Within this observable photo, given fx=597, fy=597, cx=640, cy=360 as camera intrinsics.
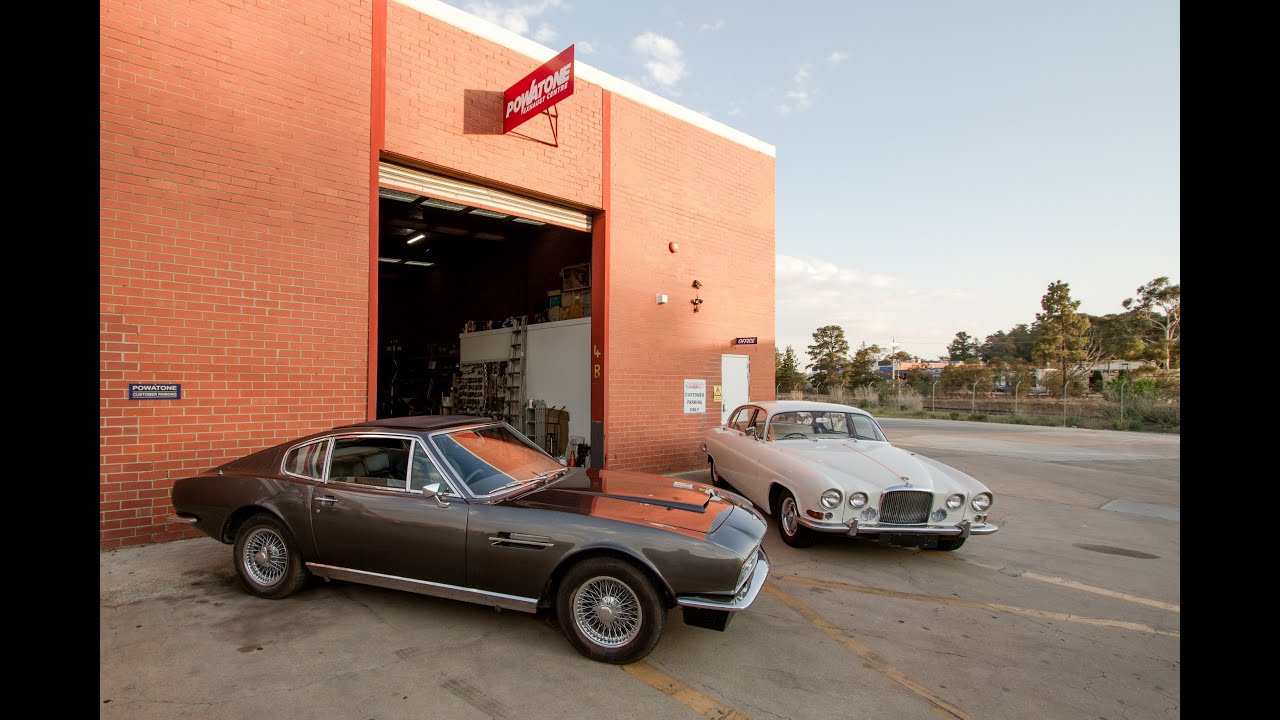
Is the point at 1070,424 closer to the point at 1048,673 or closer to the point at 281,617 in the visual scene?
the point at 1048,673

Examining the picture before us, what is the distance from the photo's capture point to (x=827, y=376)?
43.6 metres

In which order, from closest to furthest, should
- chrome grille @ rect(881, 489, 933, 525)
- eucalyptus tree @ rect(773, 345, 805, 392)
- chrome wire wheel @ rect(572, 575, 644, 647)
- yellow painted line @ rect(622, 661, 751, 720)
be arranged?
1. yellow painted line @ rect(622, 661, 751, 720)
2. chrome wire wheel @ rect(572, 575, 644, 647)
3. chrome grille @ rect(881, 489, 933, 525)
4. eucalyptus tree @ rect(773, 345, 805, 392)

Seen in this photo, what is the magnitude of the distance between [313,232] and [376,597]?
4.31 metres

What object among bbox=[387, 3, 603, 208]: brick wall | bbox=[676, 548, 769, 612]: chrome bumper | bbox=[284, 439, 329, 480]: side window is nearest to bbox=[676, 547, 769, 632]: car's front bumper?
bbox=[676, 548, 769, 612]: chrome bumper

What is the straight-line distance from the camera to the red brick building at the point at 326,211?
231 inches

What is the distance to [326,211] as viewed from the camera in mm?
6871

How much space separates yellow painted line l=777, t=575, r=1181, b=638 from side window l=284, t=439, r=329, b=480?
12.6 feet

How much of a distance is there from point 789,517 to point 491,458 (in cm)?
323

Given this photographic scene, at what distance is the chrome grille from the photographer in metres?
5.54

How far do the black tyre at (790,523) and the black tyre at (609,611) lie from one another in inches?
109

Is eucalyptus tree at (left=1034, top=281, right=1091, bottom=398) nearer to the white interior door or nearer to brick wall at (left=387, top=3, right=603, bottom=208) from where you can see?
the white interior door

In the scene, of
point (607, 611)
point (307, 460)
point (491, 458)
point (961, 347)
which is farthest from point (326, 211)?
point (961, 347)

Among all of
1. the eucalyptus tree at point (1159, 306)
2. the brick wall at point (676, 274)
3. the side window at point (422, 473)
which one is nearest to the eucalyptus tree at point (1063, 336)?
the eucalyptus tree at point (1159, 306)
